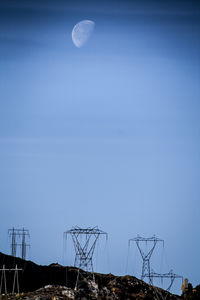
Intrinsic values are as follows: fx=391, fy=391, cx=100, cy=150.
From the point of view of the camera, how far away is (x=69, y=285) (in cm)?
5594

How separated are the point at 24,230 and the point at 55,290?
3537cm

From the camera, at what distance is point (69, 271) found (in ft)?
195

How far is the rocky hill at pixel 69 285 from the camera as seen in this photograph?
35.2 meters

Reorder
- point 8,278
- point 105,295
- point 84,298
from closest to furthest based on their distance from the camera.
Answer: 1. point 84,298
2. point 105,295
3. point 8,278

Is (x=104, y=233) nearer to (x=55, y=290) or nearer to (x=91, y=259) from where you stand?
(x=91, y=259)

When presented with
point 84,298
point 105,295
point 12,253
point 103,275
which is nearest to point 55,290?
point 105,295

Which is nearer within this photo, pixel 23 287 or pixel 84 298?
pixel 84 298

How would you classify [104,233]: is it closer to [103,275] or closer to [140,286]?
[140,286]

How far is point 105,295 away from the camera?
37406 millimetres

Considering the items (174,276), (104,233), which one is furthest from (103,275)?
(104,233)

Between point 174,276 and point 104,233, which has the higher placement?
point 104,233

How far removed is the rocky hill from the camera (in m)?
35.2

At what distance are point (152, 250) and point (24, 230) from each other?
27.9m

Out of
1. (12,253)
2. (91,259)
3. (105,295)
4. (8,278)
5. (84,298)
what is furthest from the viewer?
(12,253)
